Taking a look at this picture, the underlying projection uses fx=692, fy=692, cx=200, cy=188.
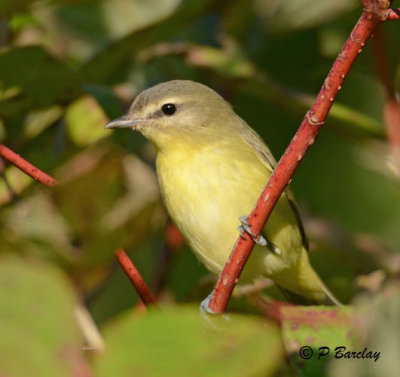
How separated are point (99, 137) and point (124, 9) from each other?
1.14 meters

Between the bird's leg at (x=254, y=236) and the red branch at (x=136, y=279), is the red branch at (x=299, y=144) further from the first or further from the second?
the red branch at (x=136, y=279)

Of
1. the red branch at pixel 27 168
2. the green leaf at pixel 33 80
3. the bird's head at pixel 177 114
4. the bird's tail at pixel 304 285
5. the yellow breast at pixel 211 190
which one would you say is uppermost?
the red branch at pixel 27 168

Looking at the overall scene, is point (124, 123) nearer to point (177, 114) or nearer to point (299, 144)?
point (177, 114)

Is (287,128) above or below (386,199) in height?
above

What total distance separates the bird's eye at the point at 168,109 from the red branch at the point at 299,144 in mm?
1533

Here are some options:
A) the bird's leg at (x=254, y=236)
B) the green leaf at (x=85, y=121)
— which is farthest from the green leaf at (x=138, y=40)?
the bird's leg at (x=254, y=236)

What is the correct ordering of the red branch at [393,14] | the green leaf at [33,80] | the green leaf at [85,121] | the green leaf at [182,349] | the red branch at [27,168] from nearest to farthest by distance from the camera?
the green leaf at [182,349]
the red branch at [393,14]
the red branch at [27,168]
the green leaf at [33,80]
the green leaf at [85,121]

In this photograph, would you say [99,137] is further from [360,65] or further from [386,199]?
[386,199]

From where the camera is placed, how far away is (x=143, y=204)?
95.3 inches

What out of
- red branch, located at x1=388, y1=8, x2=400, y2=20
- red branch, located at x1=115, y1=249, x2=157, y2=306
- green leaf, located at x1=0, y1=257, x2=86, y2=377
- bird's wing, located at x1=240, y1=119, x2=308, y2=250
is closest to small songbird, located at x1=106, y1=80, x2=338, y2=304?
bird's wing, located at x1=240, y1=119, x2=308, y2=250

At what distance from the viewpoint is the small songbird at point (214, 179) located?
8.61 feet

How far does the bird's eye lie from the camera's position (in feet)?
9.57

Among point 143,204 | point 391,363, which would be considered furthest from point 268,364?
point 143,204

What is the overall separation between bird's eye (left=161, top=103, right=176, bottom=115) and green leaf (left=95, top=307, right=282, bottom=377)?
7.23 ft
